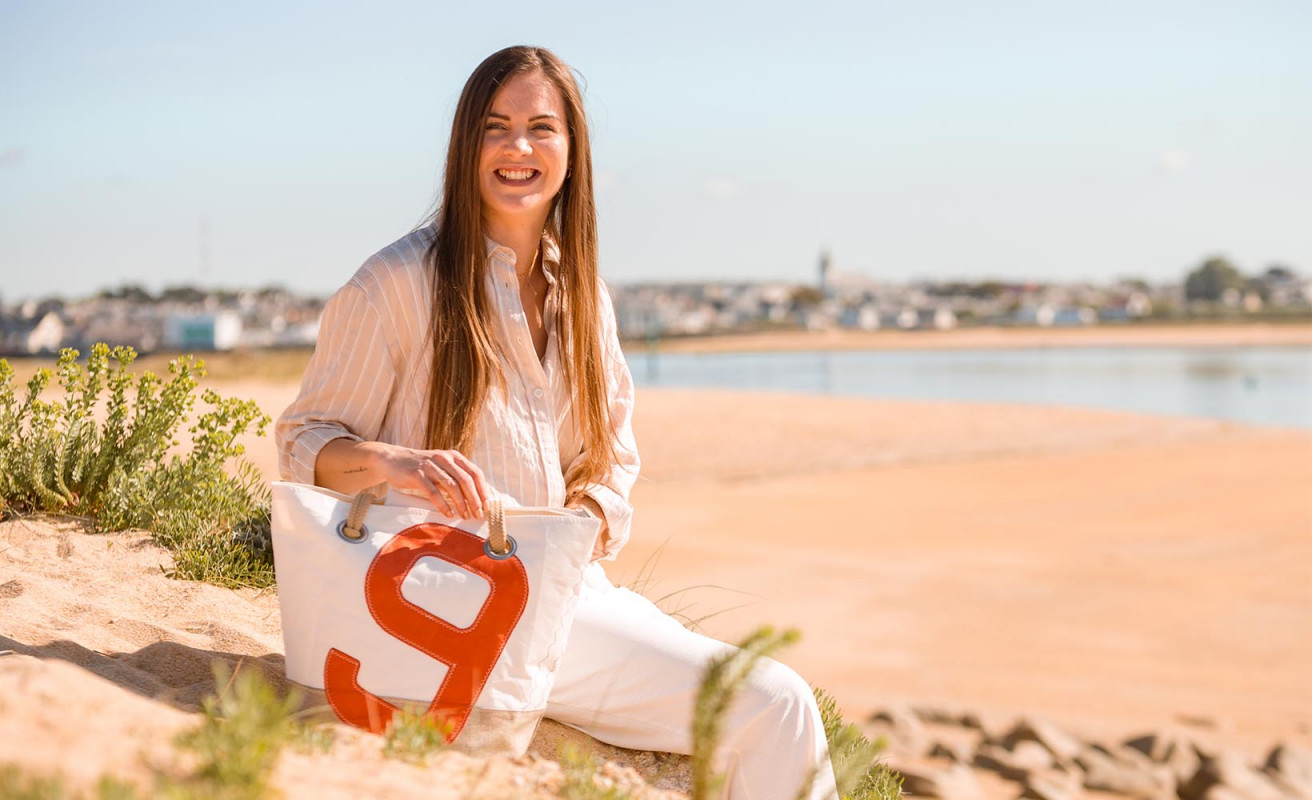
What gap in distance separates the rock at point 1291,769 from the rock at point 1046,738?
3.16ft

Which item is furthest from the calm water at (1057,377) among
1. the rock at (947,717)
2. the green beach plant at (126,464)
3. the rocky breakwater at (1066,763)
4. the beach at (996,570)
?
the green beach plant at (126,464)

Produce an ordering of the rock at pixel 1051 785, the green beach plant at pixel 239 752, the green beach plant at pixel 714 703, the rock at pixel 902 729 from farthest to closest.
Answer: the rock at pixel 902 729 < the rock at pixel 1051 785 < the green beach plant at pixel 714 703 < the green beach plant at pixel 239 752

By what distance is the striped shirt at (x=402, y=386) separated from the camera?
2656mm

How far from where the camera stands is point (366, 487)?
250cm

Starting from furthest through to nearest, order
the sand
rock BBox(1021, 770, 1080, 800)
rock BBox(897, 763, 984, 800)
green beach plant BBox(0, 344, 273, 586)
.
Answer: rock BBox(1021, 770, 1080, 800), rock BBox(897, 763, 984, 800), green beach plant BBox(0, 344, 273, 586), the sand

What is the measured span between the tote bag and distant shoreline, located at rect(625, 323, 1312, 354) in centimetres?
7229

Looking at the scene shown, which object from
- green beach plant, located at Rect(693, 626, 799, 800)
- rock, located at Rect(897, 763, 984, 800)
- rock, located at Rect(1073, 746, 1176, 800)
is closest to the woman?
green beach plant, located at Rect(693, 626, 799, 800)

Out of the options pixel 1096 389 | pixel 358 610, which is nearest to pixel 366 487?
pixel 358 610

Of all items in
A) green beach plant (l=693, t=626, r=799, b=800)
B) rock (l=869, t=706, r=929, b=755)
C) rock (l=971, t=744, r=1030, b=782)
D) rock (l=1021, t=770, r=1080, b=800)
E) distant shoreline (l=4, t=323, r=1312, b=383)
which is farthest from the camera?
distant shoreline (l=4, t=323, r=1312, b=383)

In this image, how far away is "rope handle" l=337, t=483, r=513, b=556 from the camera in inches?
91.7

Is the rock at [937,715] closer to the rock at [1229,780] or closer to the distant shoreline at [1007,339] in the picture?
the rock at [1229,780]

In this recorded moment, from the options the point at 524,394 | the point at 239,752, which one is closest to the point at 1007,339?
the point at 524,394

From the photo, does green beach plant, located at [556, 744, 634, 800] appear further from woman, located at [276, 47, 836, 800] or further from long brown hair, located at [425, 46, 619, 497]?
long brown hair, located at [425, 46, 619, 497]

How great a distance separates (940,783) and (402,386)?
14.0ft
